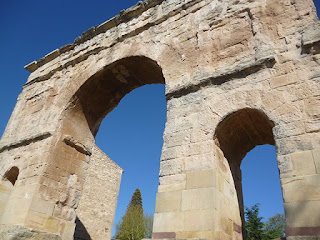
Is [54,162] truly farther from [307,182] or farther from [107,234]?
[107,234]

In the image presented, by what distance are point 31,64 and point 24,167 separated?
12.6ft

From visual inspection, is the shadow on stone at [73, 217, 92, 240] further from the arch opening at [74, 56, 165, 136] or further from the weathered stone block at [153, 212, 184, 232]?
the weathered stone block at [153, 212, 184, 232]

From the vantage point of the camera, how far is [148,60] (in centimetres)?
546

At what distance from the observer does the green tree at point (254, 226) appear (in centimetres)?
1184

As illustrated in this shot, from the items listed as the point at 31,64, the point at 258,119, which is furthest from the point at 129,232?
the point at 258,119

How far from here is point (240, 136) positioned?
13.7ft

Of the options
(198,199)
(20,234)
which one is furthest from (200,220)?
(20,234)

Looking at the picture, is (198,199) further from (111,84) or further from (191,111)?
(111,84)

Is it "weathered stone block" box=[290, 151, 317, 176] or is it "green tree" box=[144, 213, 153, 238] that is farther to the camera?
"green tree" box=[144, 213, 153, 238]

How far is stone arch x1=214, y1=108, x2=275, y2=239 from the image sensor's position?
371 centimetres

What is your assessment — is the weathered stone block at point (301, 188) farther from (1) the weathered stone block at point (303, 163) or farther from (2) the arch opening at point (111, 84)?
(2) the arch opening at point (111, 84)

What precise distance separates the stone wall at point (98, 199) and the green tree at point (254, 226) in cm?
647

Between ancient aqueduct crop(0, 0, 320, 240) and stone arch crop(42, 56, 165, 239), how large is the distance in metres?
0.03

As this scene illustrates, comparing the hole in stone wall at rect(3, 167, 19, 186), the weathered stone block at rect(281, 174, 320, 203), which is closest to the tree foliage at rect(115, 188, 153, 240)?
the hole in stone wall at rect(3, 167, 19, 186)
